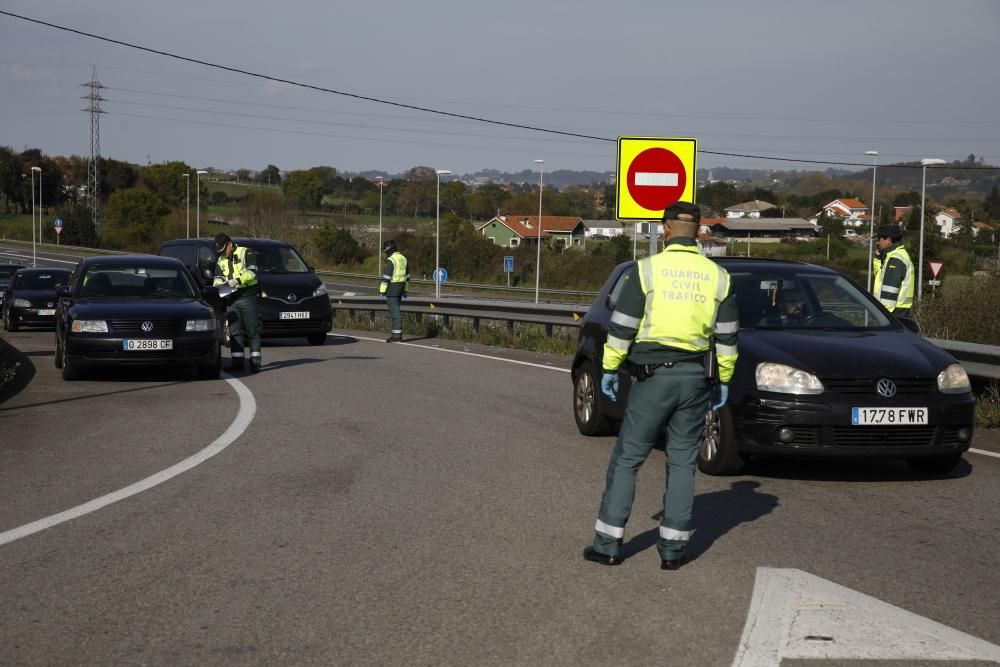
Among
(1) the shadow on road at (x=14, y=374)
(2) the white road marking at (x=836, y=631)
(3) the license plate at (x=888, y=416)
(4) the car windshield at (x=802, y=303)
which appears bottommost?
(1) the shadow on road at (x=14, y=374)

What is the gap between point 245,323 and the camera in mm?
15883

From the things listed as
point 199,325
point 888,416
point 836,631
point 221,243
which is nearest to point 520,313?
point 221,243

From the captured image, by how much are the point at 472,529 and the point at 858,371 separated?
9.82ft

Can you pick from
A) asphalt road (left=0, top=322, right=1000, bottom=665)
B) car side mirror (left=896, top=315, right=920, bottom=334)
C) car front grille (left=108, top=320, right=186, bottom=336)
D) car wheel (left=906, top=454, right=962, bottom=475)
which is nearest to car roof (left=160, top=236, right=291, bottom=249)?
car front grille (left=108, top=320, right=186, bottom=336)

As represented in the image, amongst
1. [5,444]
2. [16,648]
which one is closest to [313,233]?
[5,444]

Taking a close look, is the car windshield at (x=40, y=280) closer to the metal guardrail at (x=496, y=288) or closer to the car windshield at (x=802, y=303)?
the car windshield at (x=802, y=303)

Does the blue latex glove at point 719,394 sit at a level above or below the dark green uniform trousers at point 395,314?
above

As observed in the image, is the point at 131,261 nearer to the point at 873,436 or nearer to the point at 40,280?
the point at 873,436

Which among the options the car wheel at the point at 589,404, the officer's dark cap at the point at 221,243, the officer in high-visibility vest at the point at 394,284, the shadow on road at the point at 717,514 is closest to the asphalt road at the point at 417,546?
the shadow on road at the point at 717,514

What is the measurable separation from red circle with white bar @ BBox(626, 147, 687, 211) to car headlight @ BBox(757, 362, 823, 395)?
23.8ft

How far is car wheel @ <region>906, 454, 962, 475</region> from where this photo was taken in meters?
8.38

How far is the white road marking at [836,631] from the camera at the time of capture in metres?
4.57

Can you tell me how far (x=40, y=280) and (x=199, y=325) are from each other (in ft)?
53.0

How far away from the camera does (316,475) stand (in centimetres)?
834
